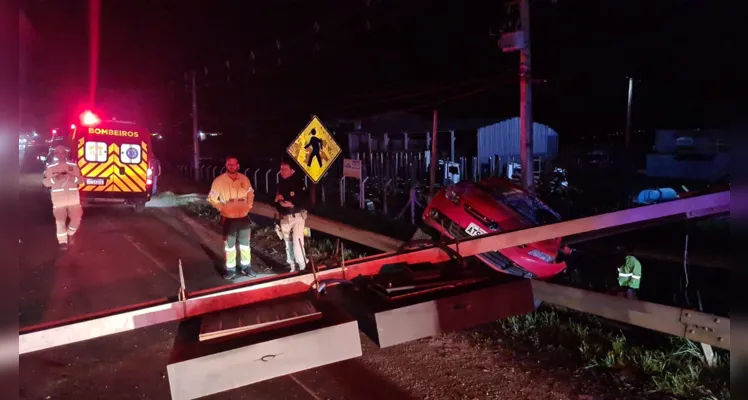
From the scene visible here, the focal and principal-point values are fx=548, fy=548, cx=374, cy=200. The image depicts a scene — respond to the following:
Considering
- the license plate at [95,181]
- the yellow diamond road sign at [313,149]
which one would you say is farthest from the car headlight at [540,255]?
the license plate at [95,181]

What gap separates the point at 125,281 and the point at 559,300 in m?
6.38

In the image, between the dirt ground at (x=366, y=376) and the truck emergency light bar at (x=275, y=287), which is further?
the dirt ground at (x=366, y=376)

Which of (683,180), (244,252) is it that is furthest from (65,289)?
(683,180)

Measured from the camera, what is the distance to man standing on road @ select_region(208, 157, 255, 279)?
8305 millimetres

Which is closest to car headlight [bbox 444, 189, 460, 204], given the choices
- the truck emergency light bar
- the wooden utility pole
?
the truck emergency light bar

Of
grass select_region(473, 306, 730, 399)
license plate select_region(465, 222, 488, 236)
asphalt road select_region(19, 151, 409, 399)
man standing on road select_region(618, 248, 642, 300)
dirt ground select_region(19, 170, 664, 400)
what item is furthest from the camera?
man standing on road select_region(618, 248, 642, 300)

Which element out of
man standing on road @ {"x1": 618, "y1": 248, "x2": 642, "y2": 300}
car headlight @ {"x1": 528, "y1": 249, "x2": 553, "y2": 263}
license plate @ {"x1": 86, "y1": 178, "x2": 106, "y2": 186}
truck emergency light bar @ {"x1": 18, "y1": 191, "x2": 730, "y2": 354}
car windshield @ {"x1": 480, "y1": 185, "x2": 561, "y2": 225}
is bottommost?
man standing on road @ {"x1": 618, "y1": 248, "x2": 642, "y2": 300}

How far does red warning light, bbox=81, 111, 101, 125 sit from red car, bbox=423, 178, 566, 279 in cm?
1075

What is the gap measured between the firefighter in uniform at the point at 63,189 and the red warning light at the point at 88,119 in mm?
3994

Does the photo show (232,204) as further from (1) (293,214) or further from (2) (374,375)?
(2) (374,375)

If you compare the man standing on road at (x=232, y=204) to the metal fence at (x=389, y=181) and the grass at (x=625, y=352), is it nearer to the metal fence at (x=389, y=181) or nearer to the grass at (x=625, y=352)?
the grass at (x=625, y=352)

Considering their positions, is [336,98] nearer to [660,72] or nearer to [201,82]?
[201,82]

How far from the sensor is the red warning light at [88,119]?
47.6 feet

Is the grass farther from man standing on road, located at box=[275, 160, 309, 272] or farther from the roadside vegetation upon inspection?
man standing on road, located at box=[275, 160, 309, 272]
